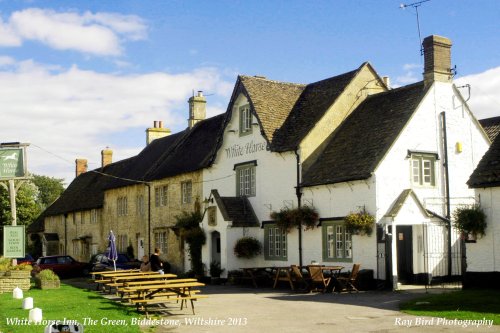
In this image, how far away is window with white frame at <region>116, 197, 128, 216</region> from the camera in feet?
141

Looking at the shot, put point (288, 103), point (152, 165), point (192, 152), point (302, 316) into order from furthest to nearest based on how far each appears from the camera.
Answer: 1. point (152, 165)
2. point (192, 152)
3. point (288, 103)
4. point (302, 316)

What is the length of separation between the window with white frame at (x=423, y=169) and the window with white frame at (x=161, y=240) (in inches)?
663

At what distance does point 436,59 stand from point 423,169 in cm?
440

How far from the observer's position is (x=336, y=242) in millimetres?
25000

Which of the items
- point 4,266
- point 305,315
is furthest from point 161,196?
point 305,315

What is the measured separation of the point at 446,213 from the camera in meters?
25.5

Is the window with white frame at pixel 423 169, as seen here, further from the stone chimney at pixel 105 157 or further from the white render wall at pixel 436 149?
the stone chimney at pixel 105 157

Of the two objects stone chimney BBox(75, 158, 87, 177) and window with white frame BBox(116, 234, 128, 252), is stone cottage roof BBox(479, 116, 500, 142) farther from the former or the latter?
stone chimney BBox(75, 158, 87, 177)

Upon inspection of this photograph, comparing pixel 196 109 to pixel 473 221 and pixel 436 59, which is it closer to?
pixel 436 59

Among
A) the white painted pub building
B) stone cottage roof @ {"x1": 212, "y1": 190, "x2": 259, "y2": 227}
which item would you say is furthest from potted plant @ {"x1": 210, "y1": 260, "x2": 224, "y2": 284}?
stone cottage roof @ {"x1": 212, "y1": 190, "x2": 259, "y2": 227}

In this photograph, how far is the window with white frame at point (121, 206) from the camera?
141 ft

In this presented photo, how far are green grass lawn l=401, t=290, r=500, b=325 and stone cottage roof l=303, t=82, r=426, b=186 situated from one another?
6.03 meters

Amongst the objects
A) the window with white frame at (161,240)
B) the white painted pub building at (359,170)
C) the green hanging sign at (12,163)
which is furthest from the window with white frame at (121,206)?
the green hanging sign at (12,163)

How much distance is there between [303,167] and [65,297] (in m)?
10.7
